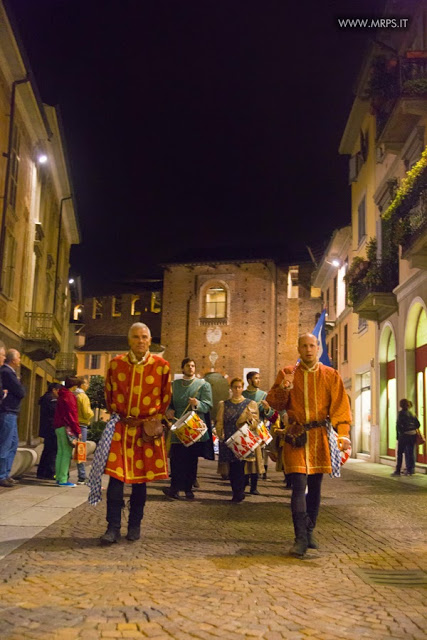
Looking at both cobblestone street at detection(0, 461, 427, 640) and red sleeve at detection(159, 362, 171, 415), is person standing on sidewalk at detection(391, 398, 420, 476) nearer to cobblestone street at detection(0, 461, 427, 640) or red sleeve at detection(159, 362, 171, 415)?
cobblestone street at detection(0, 461, 427, 640)

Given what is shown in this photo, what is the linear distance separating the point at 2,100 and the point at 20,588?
18.8 metres

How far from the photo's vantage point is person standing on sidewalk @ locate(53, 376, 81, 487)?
419 inches

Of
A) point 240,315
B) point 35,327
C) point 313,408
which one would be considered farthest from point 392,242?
point 240,315

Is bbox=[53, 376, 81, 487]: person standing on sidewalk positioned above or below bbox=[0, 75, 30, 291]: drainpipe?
below

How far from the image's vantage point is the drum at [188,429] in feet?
28.9

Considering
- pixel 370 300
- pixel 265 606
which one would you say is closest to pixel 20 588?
pixel 265 606

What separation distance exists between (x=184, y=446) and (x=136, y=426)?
3600 mm

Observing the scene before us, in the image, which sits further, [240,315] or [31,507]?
[240,315]

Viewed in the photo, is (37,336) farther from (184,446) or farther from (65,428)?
(184,446)

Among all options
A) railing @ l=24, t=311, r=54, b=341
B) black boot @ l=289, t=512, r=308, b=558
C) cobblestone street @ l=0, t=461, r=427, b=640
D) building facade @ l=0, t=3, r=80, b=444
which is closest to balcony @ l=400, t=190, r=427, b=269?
cobblestone street @ l=0, t=461, r=427, b=640

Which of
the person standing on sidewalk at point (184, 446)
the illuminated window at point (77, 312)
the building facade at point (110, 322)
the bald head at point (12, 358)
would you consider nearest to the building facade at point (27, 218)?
the bald head at point (12, 358)

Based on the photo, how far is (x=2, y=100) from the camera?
66.0 ft

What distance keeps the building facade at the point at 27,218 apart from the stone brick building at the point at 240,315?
1441 centimetres

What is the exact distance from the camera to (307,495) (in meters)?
5.99
